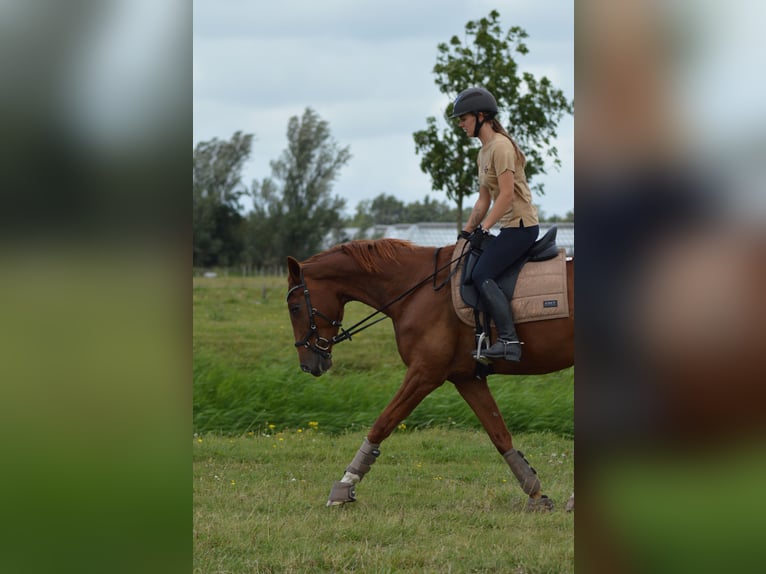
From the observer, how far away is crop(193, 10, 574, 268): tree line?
47.6ft

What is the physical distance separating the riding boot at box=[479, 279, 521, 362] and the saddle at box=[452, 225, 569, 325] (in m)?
0.10

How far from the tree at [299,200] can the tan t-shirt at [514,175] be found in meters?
28.2

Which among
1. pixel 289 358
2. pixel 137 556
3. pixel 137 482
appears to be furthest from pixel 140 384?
pixel 289 358

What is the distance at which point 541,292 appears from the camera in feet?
19.2

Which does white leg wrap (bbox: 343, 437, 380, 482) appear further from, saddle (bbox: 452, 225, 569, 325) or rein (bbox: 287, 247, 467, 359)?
saddle (bbox: 452, 225, 569, 325)

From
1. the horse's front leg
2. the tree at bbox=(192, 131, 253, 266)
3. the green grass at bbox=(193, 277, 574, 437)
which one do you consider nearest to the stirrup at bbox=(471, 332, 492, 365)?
the horse's front leg

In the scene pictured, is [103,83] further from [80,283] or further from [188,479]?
[188,479]

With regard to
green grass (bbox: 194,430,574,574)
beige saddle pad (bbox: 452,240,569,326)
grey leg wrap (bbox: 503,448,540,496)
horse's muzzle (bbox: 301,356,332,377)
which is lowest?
green grass (bbox: 194,430,574,574)

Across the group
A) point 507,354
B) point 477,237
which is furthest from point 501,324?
point 477,237

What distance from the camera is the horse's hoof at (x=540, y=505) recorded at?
225 inches

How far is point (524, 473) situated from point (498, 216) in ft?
5.30

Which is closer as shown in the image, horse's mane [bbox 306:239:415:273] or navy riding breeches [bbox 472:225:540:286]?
navy riding breeches [bbox 472:225:540:286]

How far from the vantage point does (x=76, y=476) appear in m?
1.73

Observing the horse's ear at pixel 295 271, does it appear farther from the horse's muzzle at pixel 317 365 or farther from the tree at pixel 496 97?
the tree at pixel 496 97
